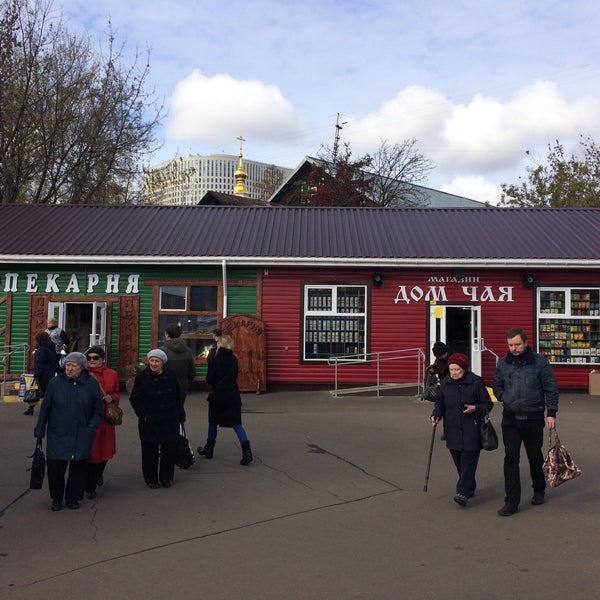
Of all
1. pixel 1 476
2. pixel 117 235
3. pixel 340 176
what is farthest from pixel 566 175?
pixel 1 476

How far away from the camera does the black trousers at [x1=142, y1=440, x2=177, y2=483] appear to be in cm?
712

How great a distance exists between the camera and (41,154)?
1134 inches

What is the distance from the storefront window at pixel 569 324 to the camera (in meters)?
15.6

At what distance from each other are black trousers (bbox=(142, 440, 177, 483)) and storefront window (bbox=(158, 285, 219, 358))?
8.66 metres

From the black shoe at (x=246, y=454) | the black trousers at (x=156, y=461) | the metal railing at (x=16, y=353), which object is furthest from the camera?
the metal railing at (x=16, y=353)

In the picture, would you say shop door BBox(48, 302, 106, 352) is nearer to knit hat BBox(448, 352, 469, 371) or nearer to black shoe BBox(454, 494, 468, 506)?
knit hat BBox(448, 352, 469, 371)

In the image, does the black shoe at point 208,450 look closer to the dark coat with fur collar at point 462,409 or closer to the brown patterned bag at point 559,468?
the dark coat with fur collar at point 462,409

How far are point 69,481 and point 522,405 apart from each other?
4306 millimetres

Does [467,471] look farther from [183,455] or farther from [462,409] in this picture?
[183,455]

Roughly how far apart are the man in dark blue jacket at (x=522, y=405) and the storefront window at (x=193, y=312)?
10.3 meters

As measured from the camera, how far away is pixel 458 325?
56.0ft

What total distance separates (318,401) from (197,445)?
4.97 m

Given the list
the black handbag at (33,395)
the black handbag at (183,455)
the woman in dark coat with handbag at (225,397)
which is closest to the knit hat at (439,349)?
the woman in dark coat with handbag at (225,397)

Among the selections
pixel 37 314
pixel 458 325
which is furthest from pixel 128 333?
pixel 458 325
